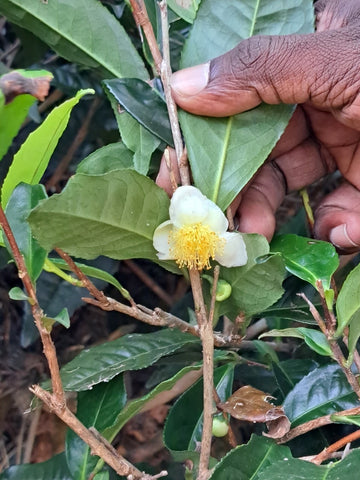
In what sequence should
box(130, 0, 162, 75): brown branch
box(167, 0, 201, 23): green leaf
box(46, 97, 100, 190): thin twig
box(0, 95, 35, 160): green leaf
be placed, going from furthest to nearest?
box(46, 97, 100, 190): thin twig
box(167, 0, 201, 23): green leaf
box(130, 0, 162, 75): brown branch
box(0, 95, 35, 160): green leaf

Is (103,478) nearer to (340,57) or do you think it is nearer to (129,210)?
(129,210)

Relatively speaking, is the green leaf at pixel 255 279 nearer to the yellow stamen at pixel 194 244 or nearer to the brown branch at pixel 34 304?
the yellow stamen at pixel 194 244

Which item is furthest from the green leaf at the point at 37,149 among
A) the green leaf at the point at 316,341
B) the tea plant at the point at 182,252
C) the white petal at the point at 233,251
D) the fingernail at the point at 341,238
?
the fingernail at the point at 341,238

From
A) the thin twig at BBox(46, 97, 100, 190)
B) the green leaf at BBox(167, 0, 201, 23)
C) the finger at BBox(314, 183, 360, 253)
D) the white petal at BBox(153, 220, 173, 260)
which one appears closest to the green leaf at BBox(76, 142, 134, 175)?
the white petal at BBox(153, 220, 173, 260)

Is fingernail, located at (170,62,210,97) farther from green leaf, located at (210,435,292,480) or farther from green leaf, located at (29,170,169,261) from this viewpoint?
green leaf, located at (210,435,292,480)

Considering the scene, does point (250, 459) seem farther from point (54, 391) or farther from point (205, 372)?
point (54, 391)
